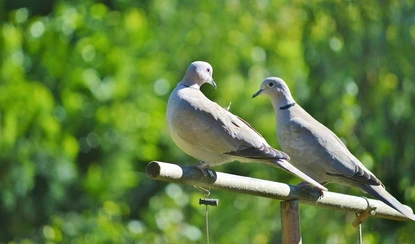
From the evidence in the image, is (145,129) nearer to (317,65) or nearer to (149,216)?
(149,216)

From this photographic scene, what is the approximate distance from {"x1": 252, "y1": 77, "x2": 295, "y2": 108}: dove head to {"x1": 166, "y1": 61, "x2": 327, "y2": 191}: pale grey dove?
1.15 meters

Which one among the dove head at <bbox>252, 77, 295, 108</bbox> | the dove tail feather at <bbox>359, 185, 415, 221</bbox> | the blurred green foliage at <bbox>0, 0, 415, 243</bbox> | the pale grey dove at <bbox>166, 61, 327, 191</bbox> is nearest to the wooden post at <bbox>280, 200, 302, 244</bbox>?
the pale grey dove at <bbox>166, 61, 327, 191</bbox>

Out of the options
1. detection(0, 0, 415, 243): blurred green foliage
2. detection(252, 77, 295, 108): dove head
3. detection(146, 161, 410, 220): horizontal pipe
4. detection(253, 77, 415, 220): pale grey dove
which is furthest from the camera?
detection(0, 0, 415, 243): blurred green foliage

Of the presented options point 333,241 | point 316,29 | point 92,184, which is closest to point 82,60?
point 92,184

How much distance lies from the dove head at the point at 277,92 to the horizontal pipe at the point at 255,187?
39.9 inches

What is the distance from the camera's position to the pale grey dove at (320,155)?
5.83 m

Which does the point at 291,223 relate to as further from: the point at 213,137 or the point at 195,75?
the point at 195,75

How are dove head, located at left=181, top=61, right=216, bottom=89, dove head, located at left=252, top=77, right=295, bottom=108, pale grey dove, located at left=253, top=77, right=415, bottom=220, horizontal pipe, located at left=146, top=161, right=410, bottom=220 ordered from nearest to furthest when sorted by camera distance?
1. horizontal pipe, located at left=146, top=161, right=410, bottom=220
2. dove head, located at left=181, top=61, right=216, bottom=89
3. pale grey dove, located at left=253, top=77, right=415, bottom=220
4. dove head, located at left=252, top=77, right=295, bottom=108

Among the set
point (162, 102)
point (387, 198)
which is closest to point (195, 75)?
point (387, 198)

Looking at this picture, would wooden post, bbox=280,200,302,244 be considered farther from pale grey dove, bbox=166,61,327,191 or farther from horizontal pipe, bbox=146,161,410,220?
pale grey dove, bbox=166,61,327,191

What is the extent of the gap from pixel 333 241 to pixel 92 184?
122 inches

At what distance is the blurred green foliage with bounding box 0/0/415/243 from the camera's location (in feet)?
30.0

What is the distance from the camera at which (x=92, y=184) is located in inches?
441

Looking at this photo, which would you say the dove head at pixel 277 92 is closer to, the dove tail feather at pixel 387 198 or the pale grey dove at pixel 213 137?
the dove tail feather at pixel 387 198
